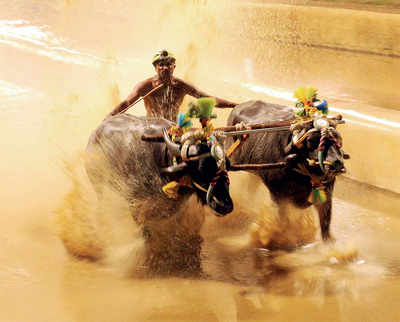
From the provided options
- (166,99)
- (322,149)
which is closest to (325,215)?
(322,149)

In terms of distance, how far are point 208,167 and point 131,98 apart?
6.05 ft

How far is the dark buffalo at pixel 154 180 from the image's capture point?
13.0ft

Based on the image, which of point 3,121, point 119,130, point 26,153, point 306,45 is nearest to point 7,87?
point 3,121

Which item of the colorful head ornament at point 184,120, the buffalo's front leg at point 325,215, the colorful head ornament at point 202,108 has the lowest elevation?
the buffalo's front leg at point 325,215

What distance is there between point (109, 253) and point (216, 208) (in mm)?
1272

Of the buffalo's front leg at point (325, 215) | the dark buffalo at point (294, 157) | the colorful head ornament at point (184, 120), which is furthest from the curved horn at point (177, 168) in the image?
the buffalo's front leg at point (325, 215)

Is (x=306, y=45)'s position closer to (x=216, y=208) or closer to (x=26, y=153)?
(x=26, y=153)

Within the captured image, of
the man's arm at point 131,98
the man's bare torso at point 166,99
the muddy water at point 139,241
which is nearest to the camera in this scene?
the muddy water at point 139,241

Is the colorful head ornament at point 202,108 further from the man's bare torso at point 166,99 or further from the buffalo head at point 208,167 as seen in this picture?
the man's bare torso at point 166,99

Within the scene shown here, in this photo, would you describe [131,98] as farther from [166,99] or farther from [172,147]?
[172,147]

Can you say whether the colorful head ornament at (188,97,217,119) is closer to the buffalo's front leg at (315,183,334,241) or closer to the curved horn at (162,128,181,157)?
the curved horn at (162,128,181,157)

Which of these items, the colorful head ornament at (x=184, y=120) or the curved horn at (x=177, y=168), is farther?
the colorful head ornament at (x=184, y=120)

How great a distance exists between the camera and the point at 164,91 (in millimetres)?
5605

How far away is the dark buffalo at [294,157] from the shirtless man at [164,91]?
1.91 feet
